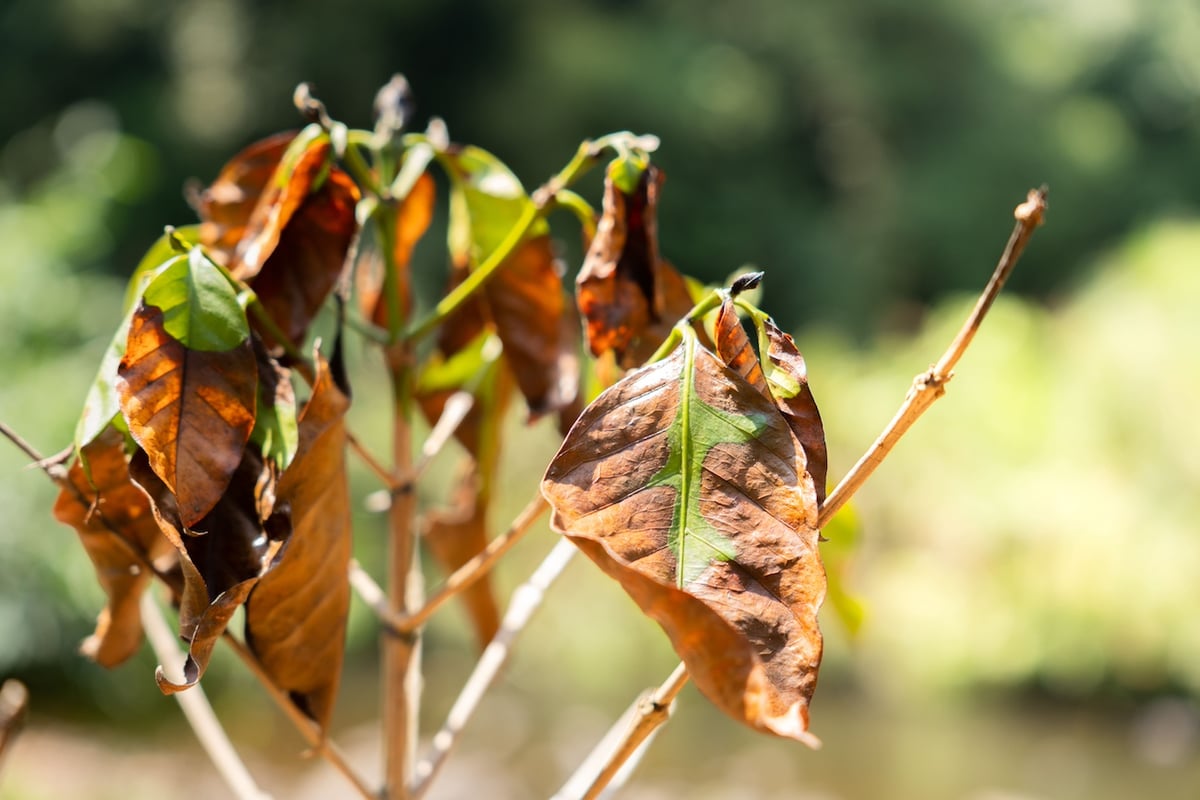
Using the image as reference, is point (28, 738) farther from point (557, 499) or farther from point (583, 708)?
point (557, 499)

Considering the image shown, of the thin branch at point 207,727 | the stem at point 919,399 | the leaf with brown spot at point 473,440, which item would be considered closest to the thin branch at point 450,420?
the leaf with brown spot at point 473,440

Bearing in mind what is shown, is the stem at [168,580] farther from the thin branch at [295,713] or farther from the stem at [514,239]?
the stem at [514,239]

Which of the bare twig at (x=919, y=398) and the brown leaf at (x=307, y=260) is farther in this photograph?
the brown leaf at (x=307, y=260)

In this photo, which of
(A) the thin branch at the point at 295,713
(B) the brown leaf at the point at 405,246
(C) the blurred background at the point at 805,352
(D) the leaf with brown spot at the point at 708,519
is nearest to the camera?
(D) the leaf with brown spot at the point at 708,519

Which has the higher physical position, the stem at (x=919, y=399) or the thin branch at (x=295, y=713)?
the stem at (x=919, y=399)

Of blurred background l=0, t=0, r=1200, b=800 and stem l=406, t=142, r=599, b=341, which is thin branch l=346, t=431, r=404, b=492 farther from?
blurred background l=0, t=0, r=1200, b=800

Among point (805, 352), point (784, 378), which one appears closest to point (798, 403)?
point (784, 378)
